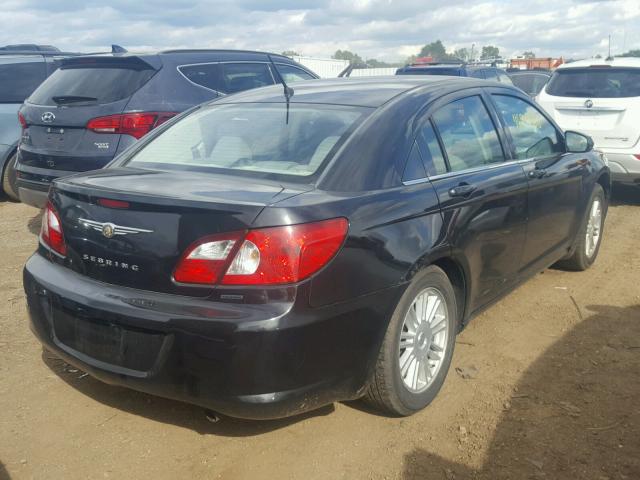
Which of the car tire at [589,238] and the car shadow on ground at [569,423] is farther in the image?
the car tire at [589,238]

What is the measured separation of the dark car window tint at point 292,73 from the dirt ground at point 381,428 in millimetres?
4506

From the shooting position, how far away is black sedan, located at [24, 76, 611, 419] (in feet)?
8.71

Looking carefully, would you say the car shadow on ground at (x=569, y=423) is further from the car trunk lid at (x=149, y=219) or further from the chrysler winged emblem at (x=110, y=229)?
the chrysler winged emblem at (x=110, y=229)

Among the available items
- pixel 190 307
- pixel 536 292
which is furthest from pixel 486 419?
pixel 536 292

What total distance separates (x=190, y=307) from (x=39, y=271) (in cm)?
100

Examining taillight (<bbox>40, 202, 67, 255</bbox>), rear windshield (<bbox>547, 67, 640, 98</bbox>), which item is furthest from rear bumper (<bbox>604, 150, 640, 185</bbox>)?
taillight (<bbox>40, 202, 67, 255</bbox>)

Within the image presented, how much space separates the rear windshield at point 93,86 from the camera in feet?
19.6

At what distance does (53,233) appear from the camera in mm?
3244

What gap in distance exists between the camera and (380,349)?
303cm

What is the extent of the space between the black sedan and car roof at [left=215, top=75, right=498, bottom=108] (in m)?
0.02

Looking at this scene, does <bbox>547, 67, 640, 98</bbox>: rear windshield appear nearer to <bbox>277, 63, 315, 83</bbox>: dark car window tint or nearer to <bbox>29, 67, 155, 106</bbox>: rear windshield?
<bbox>277, 63, 315, 83</bbox>: dark car window tint

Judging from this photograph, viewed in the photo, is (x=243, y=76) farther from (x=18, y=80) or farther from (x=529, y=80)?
(x=529, y=80)

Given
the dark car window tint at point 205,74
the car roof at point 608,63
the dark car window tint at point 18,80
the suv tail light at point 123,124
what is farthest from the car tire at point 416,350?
the dark car window tint at point 18,80

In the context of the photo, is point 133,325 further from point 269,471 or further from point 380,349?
point 380,349
